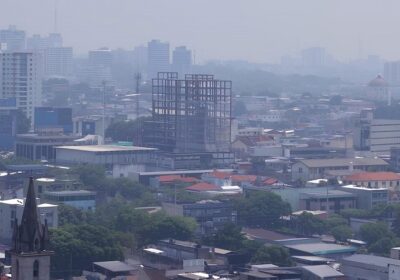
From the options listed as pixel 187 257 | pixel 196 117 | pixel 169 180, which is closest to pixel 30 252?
pixel 187 257

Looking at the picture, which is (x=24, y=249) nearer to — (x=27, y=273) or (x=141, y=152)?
(x=27, y=273)

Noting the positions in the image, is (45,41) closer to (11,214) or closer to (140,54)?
(140,54)

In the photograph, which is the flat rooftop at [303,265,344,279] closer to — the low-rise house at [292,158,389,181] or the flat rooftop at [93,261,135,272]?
the flat rooftop at [93,261,135,272]

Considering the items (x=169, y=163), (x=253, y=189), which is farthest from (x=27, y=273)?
(x=169, y=163)

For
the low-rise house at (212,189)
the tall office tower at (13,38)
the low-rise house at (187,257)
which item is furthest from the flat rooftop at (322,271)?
the tall office tower at (13,38)

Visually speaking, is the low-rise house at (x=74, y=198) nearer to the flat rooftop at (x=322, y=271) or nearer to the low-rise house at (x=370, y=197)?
the low-rise house at (x=370, y=197)
